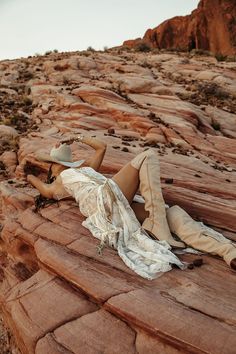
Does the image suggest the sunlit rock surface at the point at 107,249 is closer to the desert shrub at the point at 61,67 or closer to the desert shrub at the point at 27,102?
the desert shrub at the point at 27,102

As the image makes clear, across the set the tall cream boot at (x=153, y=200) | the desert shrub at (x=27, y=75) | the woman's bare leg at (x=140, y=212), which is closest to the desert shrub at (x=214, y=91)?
the desert shrub at (x=27, y=75)

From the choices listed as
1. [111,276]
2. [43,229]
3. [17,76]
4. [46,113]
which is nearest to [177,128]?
[46,113]

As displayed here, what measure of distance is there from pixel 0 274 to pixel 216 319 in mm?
5012

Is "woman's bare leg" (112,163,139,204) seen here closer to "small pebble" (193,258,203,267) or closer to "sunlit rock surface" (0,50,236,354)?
"sunlit rock surface" (0,50,236,354)

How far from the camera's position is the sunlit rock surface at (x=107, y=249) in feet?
14.5

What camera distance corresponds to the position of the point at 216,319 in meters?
4.21

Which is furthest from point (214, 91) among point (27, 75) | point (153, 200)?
point (153, 200)

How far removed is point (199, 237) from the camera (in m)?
5.74

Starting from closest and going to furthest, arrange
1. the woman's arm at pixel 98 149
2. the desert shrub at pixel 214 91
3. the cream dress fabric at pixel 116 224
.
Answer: the cream dress fabric at pixel 116 224, the woman's arm at pixel 98 149, the desert shrub at pixel 214 91

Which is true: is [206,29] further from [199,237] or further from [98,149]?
[199,237]

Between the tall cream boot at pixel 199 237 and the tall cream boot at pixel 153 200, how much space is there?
193mm

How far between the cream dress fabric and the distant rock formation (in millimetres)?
35946

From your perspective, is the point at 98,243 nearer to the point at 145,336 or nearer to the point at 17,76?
the point at 145,336

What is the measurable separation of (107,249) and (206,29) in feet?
139
